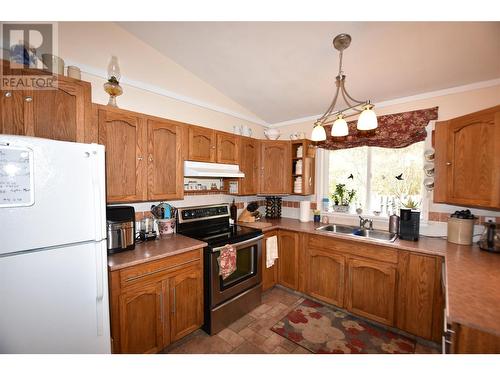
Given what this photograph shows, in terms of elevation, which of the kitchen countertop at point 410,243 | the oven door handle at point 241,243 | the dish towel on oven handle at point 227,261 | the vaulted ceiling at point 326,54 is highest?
the vaulted ceiling at point 326,54

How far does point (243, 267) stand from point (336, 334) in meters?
1.07

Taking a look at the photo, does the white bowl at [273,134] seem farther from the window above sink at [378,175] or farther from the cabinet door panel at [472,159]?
the cabinet door panel at [472,159]

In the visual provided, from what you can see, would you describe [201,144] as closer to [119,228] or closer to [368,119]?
[119,228]

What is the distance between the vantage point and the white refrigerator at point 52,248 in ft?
3.21

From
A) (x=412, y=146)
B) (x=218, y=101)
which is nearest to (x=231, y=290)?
(x=218, y=101)

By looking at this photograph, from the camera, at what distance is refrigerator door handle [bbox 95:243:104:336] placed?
1.22 m

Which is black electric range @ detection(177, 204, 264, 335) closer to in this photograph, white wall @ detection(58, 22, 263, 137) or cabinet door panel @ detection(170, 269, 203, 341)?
cabinet door panel @ detection(170, 269, 203, 341)

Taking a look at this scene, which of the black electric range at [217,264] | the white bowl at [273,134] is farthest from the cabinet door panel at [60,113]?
the white bowl at [273,134]

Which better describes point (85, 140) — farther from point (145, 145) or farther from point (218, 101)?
point (218, 101)

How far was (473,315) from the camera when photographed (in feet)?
3.07

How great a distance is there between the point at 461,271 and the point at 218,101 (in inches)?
113

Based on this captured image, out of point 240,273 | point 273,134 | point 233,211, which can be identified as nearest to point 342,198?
point 273,134

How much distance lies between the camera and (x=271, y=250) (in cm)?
262

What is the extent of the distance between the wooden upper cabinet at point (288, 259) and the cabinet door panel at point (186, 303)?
47.1 inches
